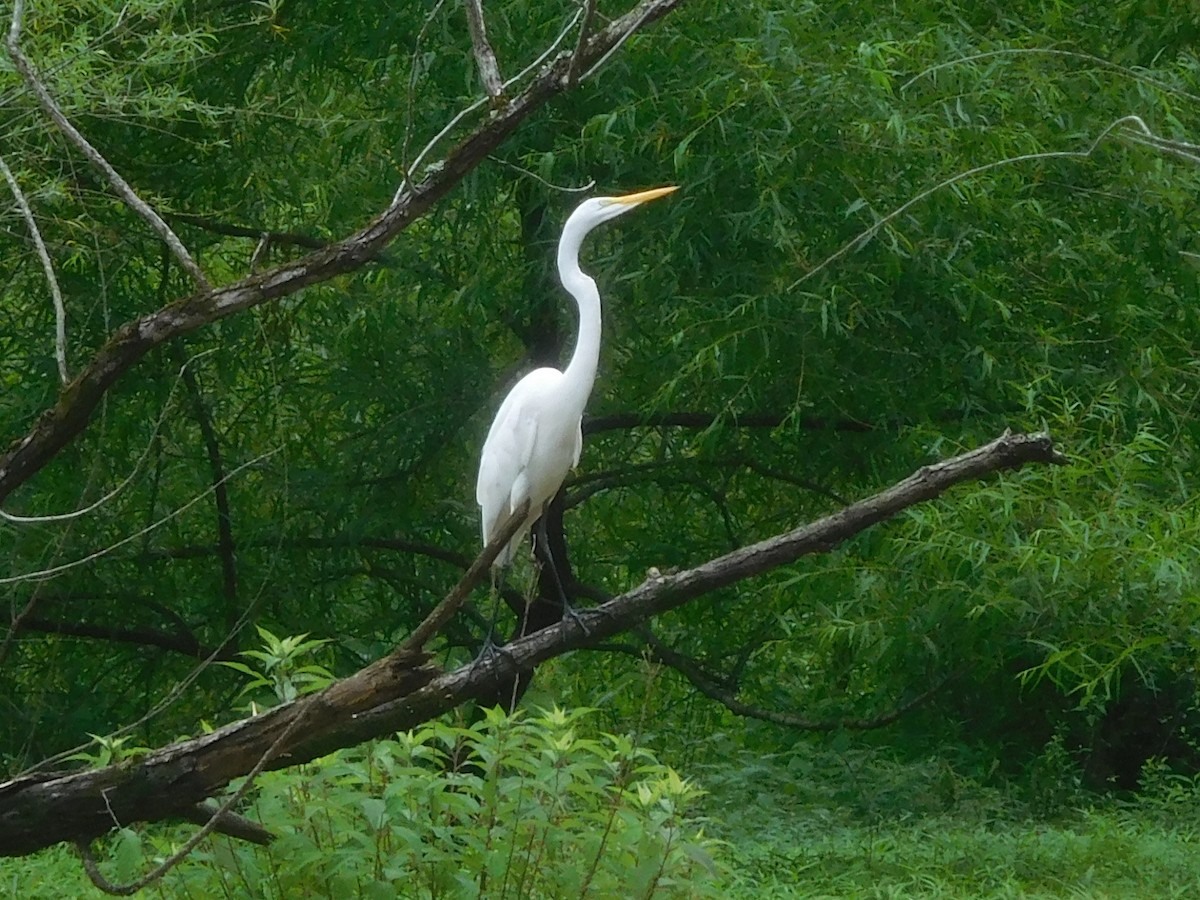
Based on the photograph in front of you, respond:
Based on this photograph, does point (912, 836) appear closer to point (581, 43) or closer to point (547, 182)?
point (547, 182)

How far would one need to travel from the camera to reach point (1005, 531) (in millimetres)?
3701

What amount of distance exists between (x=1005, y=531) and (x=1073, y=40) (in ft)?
5.10

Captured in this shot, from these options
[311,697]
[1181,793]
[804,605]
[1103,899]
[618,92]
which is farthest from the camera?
[1181,793]

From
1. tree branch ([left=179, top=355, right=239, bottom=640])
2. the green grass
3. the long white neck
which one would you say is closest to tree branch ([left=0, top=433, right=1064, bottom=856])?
the green grass

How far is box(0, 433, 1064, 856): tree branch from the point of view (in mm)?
2096

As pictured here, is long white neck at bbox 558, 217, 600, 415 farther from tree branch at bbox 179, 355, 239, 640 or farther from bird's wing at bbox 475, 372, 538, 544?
tree branch at bbox 179, 355, 239, 640

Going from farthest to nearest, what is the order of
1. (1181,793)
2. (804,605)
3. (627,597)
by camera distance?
(1181,793)
(804,605)
(627,597)

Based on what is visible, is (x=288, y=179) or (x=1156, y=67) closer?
(x=1156, y=67)

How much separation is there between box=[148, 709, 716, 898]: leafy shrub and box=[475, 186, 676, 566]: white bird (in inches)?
40.5

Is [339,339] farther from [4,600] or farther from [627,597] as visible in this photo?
[627,597]

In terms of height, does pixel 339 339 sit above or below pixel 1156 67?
below

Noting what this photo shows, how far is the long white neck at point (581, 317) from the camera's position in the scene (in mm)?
3404

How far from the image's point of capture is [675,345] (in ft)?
12.9

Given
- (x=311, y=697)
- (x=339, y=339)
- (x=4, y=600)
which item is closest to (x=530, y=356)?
(x=339, y=339)
